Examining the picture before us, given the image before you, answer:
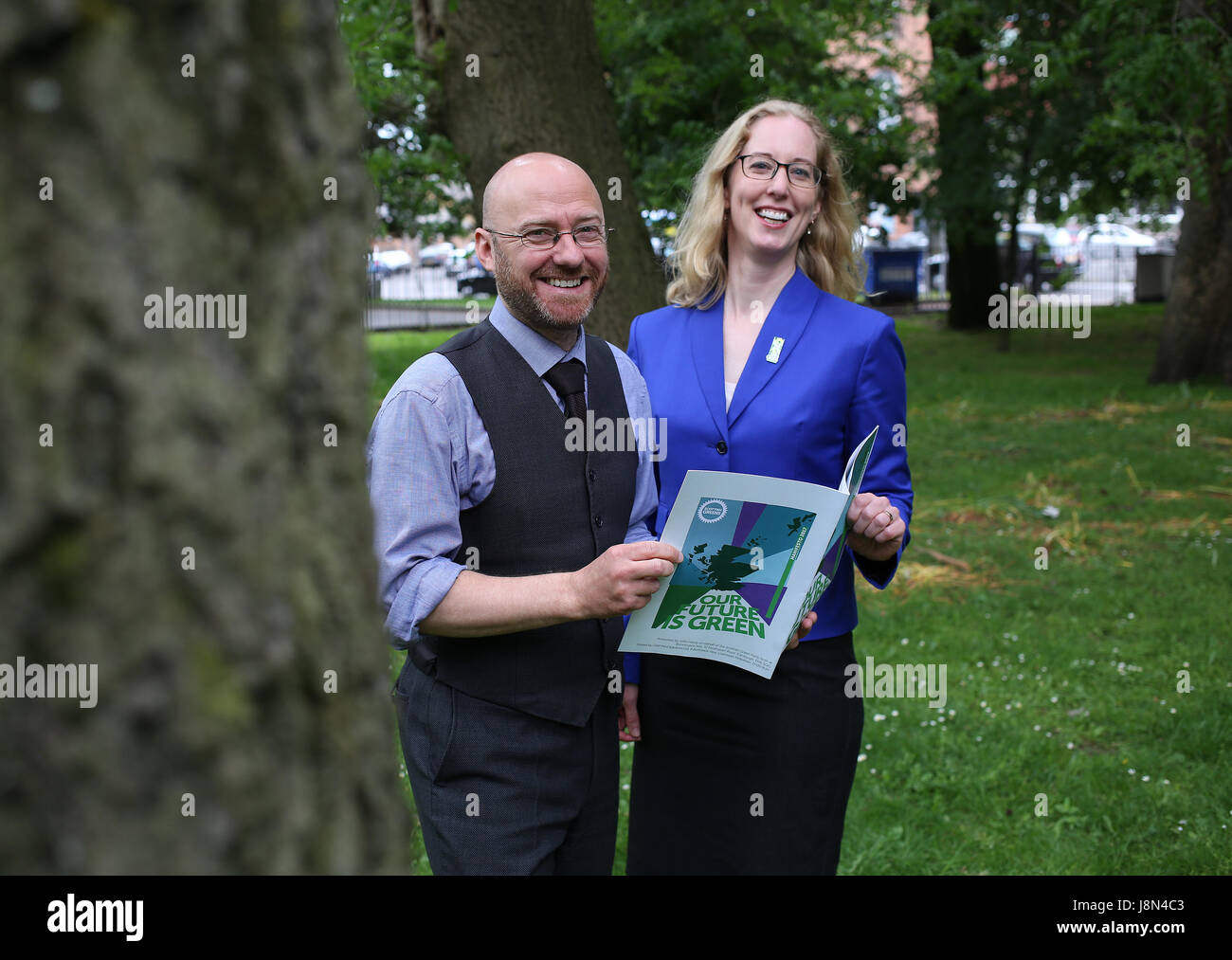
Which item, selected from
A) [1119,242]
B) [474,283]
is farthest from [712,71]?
[1119,242]

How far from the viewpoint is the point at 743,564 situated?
235 centimetres

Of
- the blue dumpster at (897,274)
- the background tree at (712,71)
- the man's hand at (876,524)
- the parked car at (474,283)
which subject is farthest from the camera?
the blue dumpster at (897,274)

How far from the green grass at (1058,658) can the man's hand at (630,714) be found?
167cm

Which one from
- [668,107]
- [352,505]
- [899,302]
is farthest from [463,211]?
[352,505]

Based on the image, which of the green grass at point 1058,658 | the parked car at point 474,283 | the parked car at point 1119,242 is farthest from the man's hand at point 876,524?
the parked car at point 1119,242

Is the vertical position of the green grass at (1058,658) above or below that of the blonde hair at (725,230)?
below

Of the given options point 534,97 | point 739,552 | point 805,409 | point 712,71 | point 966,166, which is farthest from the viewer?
point 966,166

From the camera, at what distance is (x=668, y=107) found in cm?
1412

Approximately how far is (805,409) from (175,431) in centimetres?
215

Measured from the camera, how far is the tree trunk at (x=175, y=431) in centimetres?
70

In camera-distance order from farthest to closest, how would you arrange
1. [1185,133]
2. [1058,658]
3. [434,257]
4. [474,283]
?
[434,257] → [474,283] → [1185,133] → [1058,658]

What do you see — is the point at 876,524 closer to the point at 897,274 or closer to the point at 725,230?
the point at 725,230

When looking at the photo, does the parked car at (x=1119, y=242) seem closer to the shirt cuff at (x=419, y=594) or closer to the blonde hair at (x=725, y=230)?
the blonde hair at (x=725, y=230)

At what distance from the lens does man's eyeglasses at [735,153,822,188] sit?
111 inches
